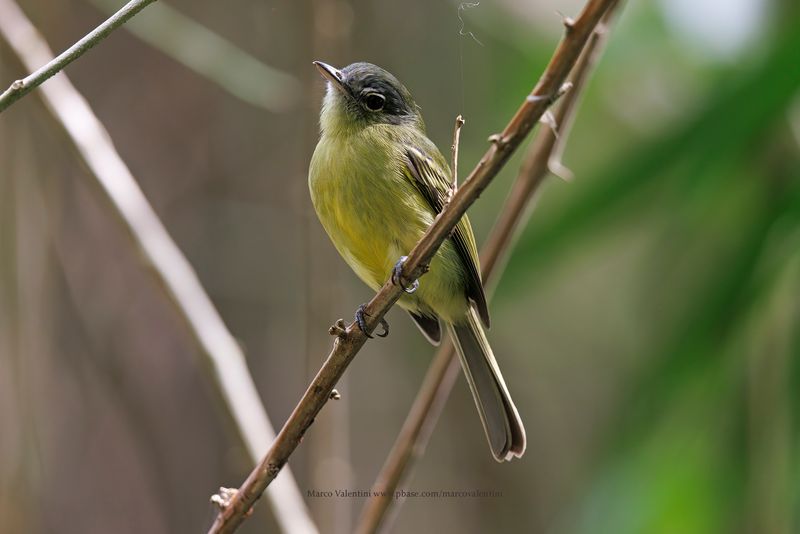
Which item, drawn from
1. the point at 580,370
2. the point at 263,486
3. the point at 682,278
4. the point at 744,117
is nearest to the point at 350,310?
the point at 580,370

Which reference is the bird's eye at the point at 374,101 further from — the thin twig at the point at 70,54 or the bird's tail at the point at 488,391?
the thin twig at the point at 70,54

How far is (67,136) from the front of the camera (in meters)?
2.04

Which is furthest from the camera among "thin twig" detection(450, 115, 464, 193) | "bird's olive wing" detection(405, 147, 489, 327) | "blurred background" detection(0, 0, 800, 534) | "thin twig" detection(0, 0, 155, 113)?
"blurred background" detection(0, 0, 800, 534)

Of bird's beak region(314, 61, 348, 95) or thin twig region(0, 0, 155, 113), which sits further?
bird's beak region(314, 61, 348, 95)

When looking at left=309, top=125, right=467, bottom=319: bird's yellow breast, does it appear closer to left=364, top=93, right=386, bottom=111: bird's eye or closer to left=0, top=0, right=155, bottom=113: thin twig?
left=364, top=93, right=386, bottom=111: bird's eye

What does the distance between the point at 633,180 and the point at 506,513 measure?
9.28ft

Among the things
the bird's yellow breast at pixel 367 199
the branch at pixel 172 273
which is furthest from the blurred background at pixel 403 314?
the bird's yellow breast at pixel 367 199

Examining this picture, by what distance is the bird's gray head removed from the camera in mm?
2234

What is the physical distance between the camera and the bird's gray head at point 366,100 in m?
2.23

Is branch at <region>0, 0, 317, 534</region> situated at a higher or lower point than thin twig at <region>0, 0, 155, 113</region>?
lower

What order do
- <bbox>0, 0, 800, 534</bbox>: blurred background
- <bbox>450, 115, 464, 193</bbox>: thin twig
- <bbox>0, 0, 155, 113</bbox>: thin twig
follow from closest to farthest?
<bbox>0, 0, 155, 113</bbox>: thin twig
<bbox>450, 115, 464, 193</bbox>: thin twig
<bbox>0, 0, 800, 534</bbox>: blurred background

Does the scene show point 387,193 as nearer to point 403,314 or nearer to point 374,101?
point 374,101

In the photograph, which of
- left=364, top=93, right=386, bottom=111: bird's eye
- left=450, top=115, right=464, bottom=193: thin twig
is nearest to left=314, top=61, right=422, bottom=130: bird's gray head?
A: left=364, top=93, right=386, bottom=111: bird's eye

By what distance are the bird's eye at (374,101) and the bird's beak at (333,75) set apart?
70 mm
